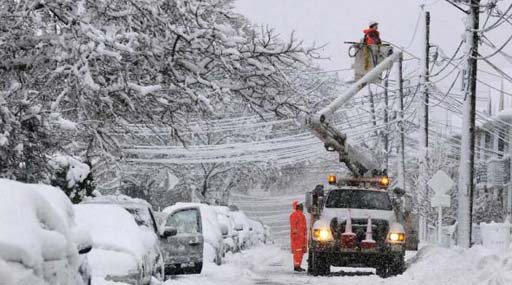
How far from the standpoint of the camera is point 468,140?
22.2 m

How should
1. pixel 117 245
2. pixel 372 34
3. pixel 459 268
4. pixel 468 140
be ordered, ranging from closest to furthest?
pixel 117 245
pixel 459 268
pixel 468 140
pixel 372 34

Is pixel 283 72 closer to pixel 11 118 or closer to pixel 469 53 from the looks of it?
pixel 11 118

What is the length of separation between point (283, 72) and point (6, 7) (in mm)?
4405

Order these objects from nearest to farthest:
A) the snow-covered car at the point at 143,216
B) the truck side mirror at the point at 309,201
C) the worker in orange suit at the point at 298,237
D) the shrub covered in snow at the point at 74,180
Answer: the snow-covered car at the point at 143,216
the shrub covered in snow at the point at 74,180
the truck side mirror at the point at 309,201
the worker in orange suit at the point at 298,237

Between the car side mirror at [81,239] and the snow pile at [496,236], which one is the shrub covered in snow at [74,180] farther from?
the snow pile at [496,236]

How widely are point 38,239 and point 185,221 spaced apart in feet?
49.2

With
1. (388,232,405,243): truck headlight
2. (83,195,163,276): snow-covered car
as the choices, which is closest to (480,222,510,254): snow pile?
(388,232,405,243): truck headlight

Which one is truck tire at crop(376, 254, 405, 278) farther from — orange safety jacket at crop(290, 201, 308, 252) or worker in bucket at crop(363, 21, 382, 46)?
worker in bucket at crop(363, 21, 382, 46)

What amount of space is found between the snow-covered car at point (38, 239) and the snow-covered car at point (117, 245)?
367 cm

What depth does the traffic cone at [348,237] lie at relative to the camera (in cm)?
1919

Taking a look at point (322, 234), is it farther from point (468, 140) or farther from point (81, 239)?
point (81, 239)

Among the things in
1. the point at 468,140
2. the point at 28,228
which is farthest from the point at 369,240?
the point at 28,228

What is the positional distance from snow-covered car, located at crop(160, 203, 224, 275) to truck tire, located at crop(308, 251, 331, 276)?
2.36 metres

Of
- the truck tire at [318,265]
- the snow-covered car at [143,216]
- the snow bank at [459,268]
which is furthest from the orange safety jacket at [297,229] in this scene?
the snow-covered car at [143,216]
